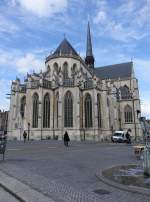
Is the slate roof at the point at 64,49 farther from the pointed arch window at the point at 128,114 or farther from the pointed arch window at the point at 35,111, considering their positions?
the pointed arch window at the point at 128,114

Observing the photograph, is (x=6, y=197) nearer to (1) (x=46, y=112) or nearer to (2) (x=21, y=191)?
(2) (x=21, y=191)

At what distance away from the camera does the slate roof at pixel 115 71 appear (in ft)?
210

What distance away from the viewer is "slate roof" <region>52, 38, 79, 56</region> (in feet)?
166

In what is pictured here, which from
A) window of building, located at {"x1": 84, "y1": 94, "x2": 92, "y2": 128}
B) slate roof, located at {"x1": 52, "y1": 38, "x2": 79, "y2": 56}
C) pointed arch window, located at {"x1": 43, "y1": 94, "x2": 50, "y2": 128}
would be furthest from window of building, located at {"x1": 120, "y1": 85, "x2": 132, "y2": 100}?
pointed arch window, located at {"x1": 43, "y1": 94, "x2": 50, "y2": 128}

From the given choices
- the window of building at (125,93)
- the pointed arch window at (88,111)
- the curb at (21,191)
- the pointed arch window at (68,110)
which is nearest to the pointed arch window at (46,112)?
the pointed arch window at (68,110)

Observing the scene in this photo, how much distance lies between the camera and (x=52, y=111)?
135 ft

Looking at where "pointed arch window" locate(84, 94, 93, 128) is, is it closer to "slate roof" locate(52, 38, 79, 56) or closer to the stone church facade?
the stone church facade

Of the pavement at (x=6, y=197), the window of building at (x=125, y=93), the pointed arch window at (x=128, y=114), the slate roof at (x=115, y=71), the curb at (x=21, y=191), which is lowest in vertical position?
the pavement at (x=6, y=197)

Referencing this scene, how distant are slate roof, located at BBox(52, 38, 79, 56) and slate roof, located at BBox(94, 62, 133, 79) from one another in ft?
55.4

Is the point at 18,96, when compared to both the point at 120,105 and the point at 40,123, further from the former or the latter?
the point at 120,105

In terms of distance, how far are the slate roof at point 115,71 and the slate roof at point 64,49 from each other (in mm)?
16900

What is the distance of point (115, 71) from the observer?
66188mm

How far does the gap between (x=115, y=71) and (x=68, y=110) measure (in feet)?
102

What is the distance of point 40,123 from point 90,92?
11.6 metres
